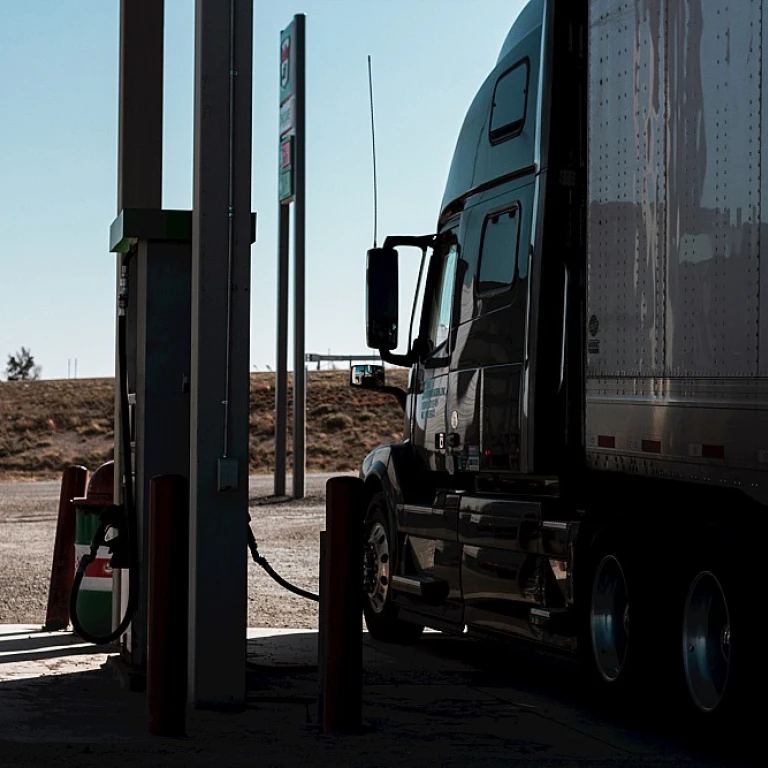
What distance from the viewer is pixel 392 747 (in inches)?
270

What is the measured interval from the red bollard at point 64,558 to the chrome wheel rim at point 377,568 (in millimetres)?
2009

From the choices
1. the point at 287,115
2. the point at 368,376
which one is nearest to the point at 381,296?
the point at 368,376

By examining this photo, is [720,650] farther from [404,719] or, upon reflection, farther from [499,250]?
[499,250]

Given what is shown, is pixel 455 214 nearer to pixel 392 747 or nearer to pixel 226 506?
pixel 226 506

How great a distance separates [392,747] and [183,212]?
3145 millimetres

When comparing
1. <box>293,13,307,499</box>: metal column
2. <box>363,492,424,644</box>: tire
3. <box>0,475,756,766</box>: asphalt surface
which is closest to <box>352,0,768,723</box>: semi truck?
<box>363,492,424,644</box>: tire

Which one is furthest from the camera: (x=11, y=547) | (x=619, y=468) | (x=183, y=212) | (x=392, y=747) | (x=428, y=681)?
(x=11, y=547)

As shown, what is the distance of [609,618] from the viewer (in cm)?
783

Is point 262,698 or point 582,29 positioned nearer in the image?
point 262,698

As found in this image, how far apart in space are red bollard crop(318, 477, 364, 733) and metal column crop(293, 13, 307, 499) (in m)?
19.9

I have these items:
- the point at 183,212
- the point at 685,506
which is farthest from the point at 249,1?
the point at 685,506

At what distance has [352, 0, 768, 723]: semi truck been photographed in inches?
259

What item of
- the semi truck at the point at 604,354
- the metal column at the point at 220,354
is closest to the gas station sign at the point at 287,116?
the semi truck at the point at 604,354

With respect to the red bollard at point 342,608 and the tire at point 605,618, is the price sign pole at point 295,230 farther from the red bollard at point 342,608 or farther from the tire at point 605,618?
the red bollard at point 342,608
